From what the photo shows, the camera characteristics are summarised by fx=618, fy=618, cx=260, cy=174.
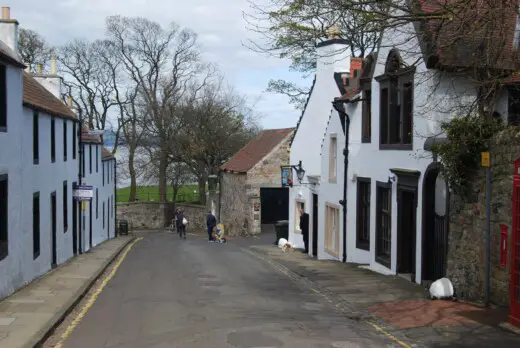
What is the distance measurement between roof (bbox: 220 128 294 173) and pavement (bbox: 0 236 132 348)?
2318 centimetres

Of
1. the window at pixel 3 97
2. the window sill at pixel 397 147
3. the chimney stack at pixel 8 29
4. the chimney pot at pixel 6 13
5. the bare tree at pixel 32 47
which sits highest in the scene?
the bare tree at pixel 32 47

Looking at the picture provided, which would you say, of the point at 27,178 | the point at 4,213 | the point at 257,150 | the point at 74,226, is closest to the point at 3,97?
the point at 4,213

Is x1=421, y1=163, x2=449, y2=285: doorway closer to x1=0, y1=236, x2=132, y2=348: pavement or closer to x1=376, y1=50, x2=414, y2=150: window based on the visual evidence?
x1=376, y1=50, x2=414, y2=150: window

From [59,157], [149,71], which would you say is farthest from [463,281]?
[149,71]

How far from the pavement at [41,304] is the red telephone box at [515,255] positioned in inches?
288

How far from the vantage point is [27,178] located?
52.1 ft

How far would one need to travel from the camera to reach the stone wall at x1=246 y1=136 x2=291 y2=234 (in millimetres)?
41344

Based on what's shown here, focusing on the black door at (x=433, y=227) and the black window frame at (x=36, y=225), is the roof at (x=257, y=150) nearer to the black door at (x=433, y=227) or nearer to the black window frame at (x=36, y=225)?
the black window frame at (x=36, y=225)

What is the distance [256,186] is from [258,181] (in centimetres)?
36

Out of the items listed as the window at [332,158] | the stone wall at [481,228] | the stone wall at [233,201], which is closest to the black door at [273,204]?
the stone wall at [233,201]

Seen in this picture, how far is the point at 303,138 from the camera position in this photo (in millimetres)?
29609

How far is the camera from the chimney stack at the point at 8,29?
650 inches

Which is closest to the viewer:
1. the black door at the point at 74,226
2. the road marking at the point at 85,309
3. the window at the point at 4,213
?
the road marking at the point at 85,309

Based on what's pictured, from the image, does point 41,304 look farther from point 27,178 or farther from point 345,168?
point 345,168
